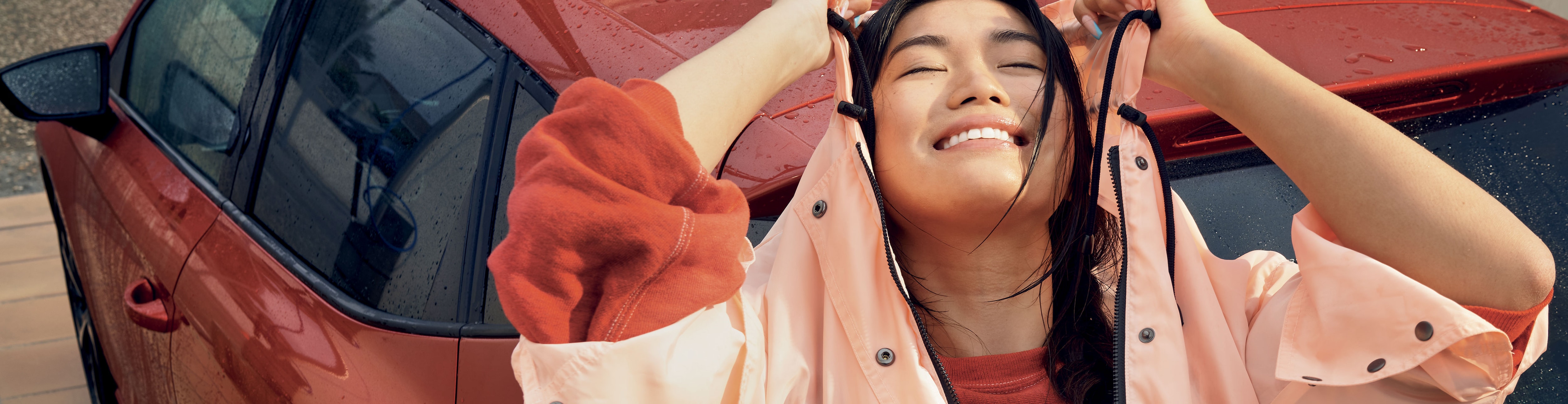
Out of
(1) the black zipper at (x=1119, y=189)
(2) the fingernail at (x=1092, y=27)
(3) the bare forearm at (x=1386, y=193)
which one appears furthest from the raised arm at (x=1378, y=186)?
(2) the fingernail at (x=1092, y=27)

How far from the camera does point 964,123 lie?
155 centimetres

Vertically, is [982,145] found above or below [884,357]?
above

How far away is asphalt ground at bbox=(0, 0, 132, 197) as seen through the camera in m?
6.06

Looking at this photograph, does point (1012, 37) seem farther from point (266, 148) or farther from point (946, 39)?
point (266, 148)

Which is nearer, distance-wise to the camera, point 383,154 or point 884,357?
point 884,357

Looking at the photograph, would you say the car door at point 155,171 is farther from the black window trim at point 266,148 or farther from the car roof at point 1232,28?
the car roof at point 1232,28

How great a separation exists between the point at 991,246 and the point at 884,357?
367 mm

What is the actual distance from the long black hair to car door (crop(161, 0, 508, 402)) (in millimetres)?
744

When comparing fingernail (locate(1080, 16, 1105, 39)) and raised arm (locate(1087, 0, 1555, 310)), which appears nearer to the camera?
raised arm (locate(1087, 0, 1555, 310))

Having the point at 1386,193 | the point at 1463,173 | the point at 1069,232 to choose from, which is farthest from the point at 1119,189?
the point at 1463,173

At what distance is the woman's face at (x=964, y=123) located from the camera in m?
1.53

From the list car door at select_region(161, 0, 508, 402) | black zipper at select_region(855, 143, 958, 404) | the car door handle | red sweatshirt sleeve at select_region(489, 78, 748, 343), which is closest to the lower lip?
black zipper at select_region(855, 143, 958, 404)

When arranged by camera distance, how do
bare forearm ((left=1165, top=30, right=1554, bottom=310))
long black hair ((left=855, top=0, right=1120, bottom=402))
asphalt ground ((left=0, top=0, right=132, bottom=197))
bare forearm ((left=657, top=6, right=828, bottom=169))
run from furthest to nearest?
asphalt ground ((left=0, top=0, right=132, bottom=197)), long black hair ((left=855, top=0, right=1120, bottom=402)), bare forearm ((left=657, top=6, right=828, bottom=169)), bare forearm ((left=1165, top=30, right=1554, bottom=310))

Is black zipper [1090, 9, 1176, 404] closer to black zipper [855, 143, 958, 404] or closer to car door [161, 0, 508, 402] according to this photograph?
black zipper [855, 143, 958, 404]
